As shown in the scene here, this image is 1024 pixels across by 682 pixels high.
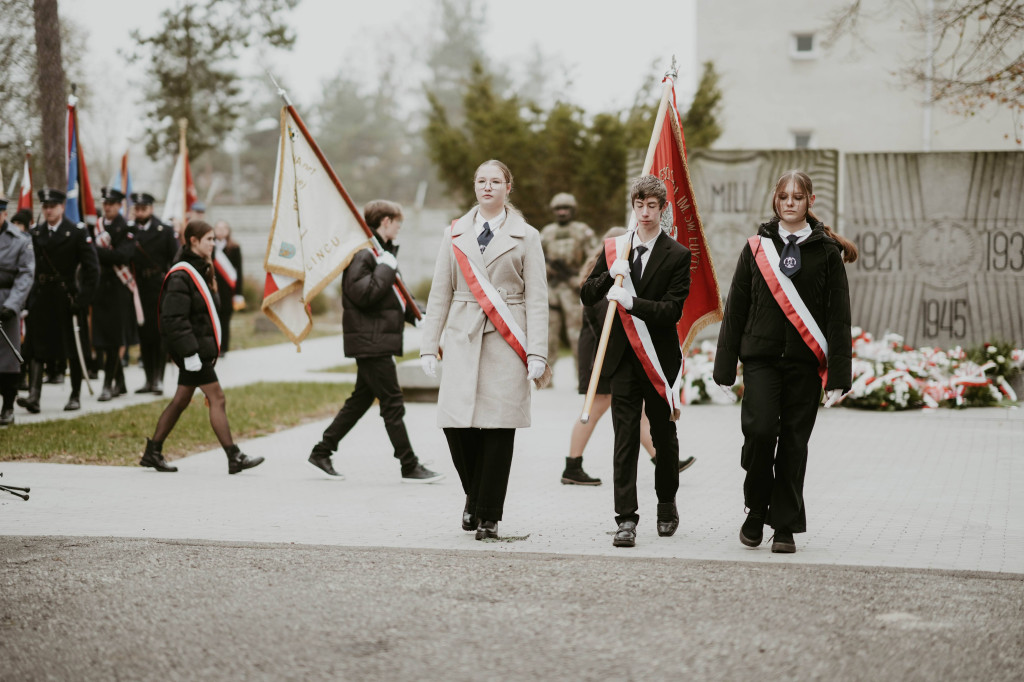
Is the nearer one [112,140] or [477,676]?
[477,676]

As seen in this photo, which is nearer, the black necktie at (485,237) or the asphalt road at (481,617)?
the asphalt road at (481,617)

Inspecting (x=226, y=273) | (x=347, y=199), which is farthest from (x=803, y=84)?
(x=347, y=199)

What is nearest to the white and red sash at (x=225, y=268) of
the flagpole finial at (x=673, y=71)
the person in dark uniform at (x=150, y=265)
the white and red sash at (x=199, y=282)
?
the person in dark uniform at (x=150, y=265)

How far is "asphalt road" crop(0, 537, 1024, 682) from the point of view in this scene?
4.27 metres

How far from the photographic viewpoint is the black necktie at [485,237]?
6.45 meters

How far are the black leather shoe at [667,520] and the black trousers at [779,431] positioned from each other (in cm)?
52

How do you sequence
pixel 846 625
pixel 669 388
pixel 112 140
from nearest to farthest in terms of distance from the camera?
pixel 846 625 < pixel 669 388 < pixel 112 140

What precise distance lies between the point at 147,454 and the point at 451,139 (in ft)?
42.5

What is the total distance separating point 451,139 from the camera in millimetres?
21406

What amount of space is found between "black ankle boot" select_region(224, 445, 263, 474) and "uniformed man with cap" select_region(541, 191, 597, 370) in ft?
17.8

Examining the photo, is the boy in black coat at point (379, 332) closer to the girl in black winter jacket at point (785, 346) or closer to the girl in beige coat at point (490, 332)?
the girl in beige coat at point (490, 332)

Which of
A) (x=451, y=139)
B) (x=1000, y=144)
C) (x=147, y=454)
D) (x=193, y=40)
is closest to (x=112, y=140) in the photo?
(x=193, y=40)

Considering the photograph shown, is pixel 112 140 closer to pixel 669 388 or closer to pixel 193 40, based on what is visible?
pixel 193 40

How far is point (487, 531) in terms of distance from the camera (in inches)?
255
